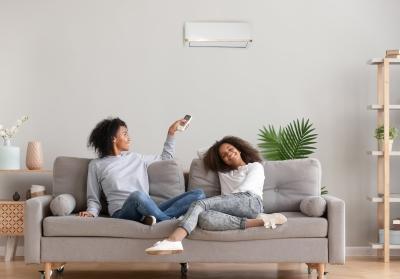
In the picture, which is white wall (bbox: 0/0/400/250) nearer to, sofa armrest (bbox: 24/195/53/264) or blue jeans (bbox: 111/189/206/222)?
blue jeans (bbox: 111/189/206/222)

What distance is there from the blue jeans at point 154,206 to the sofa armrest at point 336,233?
876mm

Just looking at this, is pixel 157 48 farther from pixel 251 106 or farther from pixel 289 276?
pixel 289 276

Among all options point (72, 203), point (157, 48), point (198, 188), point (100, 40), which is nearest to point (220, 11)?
point (157, 48)

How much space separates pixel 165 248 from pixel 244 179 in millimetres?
882

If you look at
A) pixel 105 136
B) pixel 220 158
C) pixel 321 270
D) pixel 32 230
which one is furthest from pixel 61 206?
pixel 321 270

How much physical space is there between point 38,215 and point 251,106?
2247 mm

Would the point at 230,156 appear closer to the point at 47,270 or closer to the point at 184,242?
the point at 184,242

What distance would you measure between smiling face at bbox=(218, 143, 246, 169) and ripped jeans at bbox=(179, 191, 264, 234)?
328 millimetres

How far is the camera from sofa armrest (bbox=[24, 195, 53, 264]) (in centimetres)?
457

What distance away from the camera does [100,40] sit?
6.09 m

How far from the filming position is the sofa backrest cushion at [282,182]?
16.8 feet

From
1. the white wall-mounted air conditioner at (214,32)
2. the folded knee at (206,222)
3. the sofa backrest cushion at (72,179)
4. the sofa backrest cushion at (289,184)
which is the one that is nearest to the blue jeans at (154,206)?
the folded knee at (206,222)

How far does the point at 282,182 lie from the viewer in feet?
16.9

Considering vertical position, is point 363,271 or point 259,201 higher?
point 259,201
